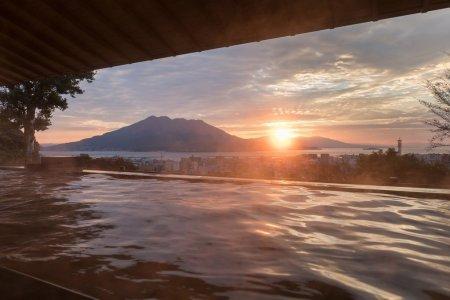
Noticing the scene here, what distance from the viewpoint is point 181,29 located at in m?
4.53

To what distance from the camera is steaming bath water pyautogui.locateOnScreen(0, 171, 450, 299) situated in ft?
7.80

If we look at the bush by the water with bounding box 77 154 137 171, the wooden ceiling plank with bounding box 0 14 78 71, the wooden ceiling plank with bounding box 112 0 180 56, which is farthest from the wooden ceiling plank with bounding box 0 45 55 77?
the bush by the water with bounding box 77 154 137 171

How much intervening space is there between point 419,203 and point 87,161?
18192 millimetres

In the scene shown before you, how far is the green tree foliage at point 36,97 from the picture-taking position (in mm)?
20906

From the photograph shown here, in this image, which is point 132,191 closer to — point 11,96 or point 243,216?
point 243,216

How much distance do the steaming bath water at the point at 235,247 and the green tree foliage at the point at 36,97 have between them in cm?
1659

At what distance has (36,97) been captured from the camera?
2120 centimetres

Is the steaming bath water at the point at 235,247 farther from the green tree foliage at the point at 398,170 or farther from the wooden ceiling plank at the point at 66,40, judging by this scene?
the green tree foliage at the point at 398,170

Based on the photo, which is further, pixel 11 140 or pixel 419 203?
pixel 11 140

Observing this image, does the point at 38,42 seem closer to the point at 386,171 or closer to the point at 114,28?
the point at 114,28

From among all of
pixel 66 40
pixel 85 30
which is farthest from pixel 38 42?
pixel 85 30

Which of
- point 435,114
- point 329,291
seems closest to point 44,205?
point 329,291

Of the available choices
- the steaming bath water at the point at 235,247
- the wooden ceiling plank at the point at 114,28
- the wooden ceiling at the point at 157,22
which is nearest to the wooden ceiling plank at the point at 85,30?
the wooden ceiling at the point at 157,22

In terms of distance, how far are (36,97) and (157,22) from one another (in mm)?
20311
